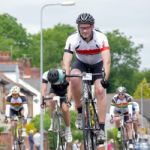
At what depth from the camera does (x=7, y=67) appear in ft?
359

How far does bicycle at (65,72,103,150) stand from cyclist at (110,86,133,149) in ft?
35.0

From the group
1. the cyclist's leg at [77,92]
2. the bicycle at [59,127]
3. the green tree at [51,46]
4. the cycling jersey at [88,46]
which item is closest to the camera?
the cyclist's leg at [77,92]

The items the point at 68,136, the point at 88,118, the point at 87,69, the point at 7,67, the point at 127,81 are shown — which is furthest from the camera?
the point at 127,81

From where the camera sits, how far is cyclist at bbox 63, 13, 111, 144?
54.5ft

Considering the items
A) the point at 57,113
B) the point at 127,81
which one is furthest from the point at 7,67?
the point at 57,113

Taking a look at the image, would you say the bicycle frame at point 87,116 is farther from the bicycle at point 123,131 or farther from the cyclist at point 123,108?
the bicycle at point 123,131

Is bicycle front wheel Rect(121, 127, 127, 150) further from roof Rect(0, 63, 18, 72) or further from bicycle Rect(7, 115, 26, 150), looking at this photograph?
roof Rect(0, 63, 18, 72)

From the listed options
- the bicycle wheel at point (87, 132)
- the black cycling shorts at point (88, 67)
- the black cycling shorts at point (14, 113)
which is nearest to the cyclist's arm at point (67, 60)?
the black cycling shorts at point (88, 67)

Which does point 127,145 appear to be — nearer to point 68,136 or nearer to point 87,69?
point 68,136

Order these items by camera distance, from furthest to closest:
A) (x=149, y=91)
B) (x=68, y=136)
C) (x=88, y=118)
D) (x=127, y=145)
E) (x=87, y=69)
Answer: (x=149, y=91), (x=127, y=145), (x=68, y=136), (x=87, y=69), (x=88, y=118)

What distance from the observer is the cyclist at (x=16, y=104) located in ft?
86.4

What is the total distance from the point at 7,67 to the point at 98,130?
3673 inches

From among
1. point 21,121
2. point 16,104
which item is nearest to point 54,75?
point 16,104

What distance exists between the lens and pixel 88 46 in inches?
673
